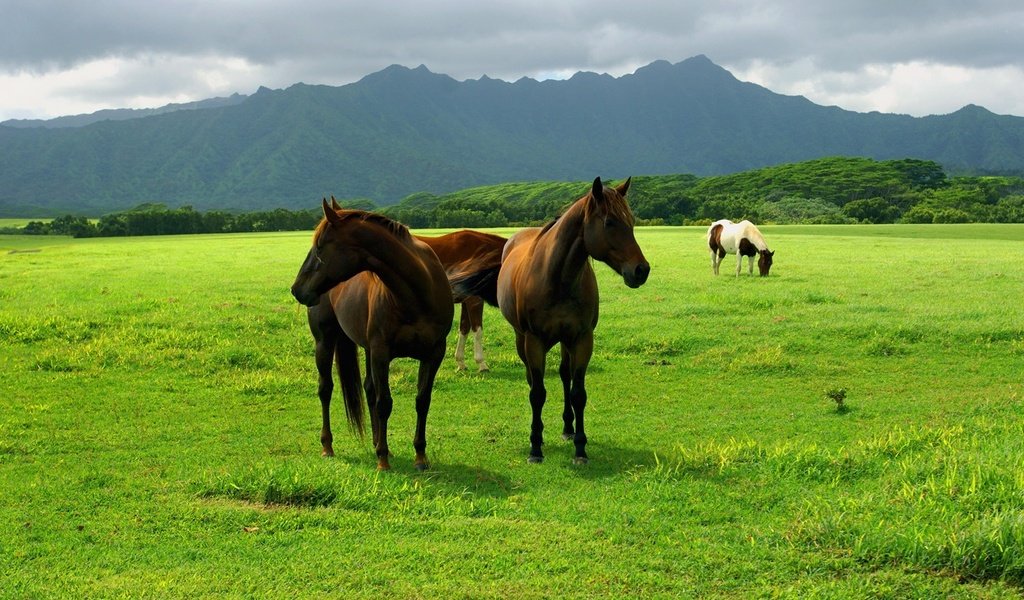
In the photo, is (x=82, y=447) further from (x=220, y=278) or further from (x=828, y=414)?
(x=220, y=278)

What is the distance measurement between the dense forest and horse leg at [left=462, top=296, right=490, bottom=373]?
44.7 metres

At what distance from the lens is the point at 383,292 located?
703 centimetres

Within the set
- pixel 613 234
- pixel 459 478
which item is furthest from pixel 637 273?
pixel 459 478

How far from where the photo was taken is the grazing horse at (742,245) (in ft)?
75.5

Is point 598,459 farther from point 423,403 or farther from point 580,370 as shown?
point 423,403

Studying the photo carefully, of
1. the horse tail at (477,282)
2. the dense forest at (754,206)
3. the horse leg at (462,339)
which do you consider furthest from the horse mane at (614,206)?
the dense forest at (754,206)

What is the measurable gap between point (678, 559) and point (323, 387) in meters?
4.47

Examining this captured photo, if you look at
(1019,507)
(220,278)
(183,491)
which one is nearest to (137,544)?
(183,491)

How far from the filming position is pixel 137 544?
529 cm

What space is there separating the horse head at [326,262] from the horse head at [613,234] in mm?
2126

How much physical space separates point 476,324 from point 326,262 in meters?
5.97

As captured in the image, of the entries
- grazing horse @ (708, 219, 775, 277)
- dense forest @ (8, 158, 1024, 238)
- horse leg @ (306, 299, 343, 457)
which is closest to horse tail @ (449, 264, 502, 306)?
horse leg @ (306, 299, 343, 457)

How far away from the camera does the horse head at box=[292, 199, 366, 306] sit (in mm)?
6668

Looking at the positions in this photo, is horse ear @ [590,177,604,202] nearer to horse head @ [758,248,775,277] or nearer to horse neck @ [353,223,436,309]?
horse neck @ [353,223,436,309]
